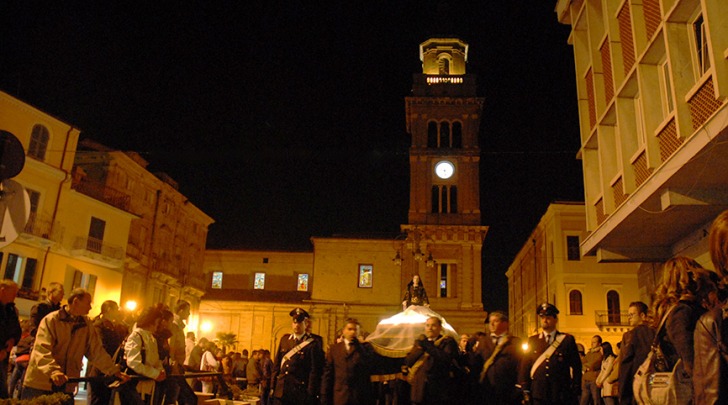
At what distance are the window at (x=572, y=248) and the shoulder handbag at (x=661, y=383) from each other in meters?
42.7

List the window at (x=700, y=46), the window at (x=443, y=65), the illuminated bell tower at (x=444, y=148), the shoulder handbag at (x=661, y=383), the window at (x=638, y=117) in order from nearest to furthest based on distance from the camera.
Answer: the shoulder handbag at (x=661, y=383) < the window at (x=700, y=46) < the window at (x=638, y=117) < the illuminated bell tower at (x=444, y=148) < the window at (x=443, y=65)

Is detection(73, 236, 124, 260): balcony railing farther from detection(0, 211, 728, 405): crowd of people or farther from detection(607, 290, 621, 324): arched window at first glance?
detection(607, 290, 621, 324): arched window

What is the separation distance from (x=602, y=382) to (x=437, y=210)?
39.4 meters

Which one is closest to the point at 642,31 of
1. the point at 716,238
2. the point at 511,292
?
the point at 716,238

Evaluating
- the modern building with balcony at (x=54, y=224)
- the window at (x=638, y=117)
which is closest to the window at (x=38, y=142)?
the modern building with balcony at (x=54, y=224)

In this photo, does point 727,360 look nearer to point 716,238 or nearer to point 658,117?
point 716,238

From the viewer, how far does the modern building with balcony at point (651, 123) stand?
392 inches

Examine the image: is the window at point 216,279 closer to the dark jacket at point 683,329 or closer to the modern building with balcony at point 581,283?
the modern building with balcony at point 581,283

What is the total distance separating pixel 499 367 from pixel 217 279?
54481mm

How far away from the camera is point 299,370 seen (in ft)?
34.4

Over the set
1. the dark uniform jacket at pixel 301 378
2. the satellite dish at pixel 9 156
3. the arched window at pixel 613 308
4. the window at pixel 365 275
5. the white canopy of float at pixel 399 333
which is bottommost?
the dark uniform jacket at pixel 301 378

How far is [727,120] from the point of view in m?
8.83

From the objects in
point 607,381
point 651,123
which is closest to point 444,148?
point 651,123

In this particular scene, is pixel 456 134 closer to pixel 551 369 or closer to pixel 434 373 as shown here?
pixel 434 373
